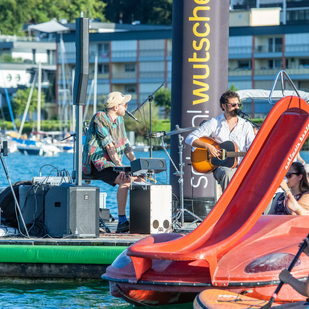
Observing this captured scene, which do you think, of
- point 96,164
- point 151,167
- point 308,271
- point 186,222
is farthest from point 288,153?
point 186,222

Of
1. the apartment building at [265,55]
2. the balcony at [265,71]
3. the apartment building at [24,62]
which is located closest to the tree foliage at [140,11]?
the apartment building at [24,62]

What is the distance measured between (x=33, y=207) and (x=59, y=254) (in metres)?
0.95

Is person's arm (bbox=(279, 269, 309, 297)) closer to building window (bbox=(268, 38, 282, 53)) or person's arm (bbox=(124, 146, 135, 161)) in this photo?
person's arm (bbox=(124, 146, 135, 161))

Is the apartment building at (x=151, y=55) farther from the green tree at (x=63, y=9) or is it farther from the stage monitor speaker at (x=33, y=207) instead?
the stage monitor speaker at (x=33, y=207)

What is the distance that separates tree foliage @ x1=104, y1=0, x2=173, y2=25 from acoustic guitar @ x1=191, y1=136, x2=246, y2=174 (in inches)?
3136

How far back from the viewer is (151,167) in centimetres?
721

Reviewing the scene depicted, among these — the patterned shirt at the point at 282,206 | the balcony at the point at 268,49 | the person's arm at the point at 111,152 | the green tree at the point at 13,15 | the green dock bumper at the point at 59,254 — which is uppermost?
the green tree at the point at 13,15

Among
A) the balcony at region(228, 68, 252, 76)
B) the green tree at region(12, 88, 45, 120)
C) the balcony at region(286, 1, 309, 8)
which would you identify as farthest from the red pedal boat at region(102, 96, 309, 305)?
the balcony at region(286, 1, 309, 8)

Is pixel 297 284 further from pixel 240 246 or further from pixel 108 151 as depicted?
pixel 108 151

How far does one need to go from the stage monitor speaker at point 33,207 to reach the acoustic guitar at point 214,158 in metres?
1.76

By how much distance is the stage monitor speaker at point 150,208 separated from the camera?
23.9ft

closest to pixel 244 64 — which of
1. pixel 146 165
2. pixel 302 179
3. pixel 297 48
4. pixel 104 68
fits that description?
pixel 297 48

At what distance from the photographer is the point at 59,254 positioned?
6.62 metres

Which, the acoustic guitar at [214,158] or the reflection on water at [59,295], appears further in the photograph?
the acoustic guitar at [214,158]
